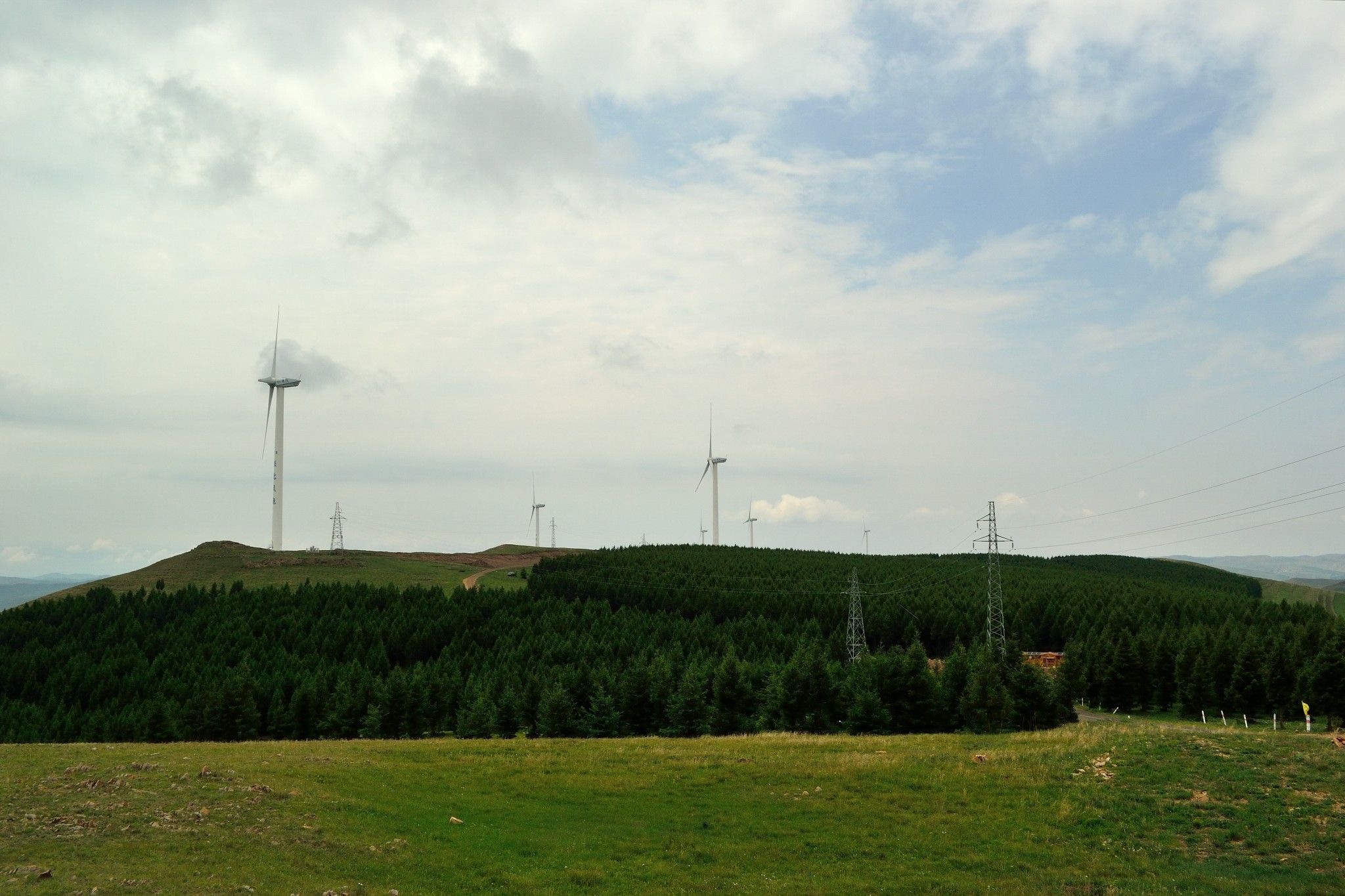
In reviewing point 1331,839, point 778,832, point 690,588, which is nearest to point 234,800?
point 778,832

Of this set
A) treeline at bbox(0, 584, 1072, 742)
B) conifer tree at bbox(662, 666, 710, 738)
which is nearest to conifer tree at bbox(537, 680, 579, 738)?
treeline at bbox(0, 584, 1072, 742)

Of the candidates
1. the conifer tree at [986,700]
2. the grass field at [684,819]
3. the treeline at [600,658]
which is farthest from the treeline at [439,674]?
the grass field at [684,819]

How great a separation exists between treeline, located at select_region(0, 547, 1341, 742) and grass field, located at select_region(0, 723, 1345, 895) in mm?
27092

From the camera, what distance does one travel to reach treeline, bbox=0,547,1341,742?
78375mm

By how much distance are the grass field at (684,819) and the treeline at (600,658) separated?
27.1 metres

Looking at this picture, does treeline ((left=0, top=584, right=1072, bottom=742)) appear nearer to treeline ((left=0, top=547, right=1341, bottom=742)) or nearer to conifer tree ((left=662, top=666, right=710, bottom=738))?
conifer tree ((left=662, top=666, right=710, bottom=738))

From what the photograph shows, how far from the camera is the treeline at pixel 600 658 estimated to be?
257 ft

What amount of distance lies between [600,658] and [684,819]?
76.0 meters

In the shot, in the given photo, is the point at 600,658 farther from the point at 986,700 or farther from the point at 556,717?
the point at 986,700

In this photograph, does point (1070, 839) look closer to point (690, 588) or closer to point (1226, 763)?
point (1226, 763)

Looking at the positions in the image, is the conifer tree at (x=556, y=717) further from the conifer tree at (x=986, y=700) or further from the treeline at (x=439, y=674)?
the conifer tree at (x=986, y=700)

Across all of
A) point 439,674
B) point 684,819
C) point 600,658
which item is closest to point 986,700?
point 684,819

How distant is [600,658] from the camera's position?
368 feet

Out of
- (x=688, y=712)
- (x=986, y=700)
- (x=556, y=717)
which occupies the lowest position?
(x=556, y=717)
